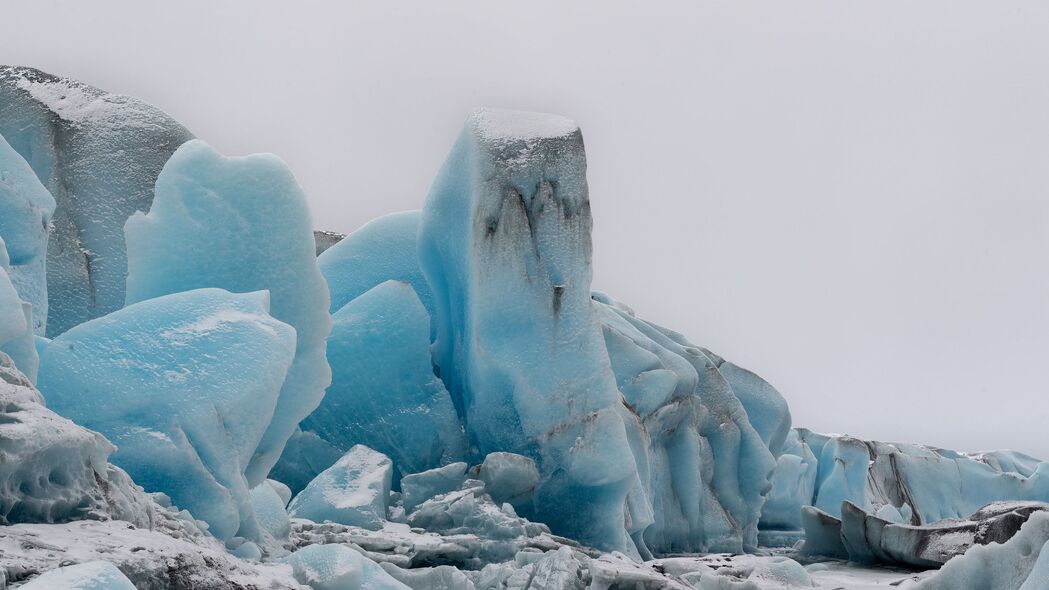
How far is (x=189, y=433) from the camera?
518 cm

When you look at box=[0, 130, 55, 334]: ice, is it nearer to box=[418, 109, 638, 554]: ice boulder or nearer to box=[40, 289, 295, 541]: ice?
box=[40, 289, 295, 541]: ice

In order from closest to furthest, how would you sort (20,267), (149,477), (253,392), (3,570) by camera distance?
(3,570) → (149,477) → (253,392) → (20,267)

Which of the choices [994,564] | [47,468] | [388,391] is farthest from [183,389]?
[994,564]

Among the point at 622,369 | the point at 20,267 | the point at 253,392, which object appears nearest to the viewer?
the point at 253,392

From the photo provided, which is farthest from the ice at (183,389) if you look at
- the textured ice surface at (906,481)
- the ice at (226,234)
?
the textured ice surface at (906,481)

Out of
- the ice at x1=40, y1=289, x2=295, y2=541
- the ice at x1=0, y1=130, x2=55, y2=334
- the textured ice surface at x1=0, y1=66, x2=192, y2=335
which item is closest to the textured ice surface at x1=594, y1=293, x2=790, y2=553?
the textured ice surface at x1=0, y1=66, x2=192, y2=335

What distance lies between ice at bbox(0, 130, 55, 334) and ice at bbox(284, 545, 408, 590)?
8.95ft

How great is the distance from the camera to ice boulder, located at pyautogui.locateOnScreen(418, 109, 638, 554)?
321 inches

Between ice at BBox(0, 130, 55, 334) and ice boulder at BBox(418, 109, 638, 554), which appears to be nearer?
ice at BBox(0, 130, 55, 334)

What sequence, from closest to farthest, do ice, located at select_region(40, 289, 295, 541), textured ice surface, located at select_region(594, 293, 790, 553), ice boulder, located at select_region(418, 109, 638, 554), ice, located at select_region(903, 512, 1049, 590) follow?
ice, located at select_region(40, 289, 295, 541)
ice, located at select_region(903, 512, 1049, 590)
ice boulder, located at select_region(418, 109, 638, 554)
textured ice surface, located at select_region(594, 293, 790, 553)

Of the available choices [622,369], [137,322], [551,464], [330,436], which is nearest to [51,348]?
[137,322]

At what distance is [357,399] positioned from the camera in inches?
343

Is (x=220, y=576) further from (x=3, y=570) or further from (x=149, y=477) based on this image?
(x=149, y=477)

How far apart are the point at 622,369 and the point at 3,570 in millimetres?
7768
